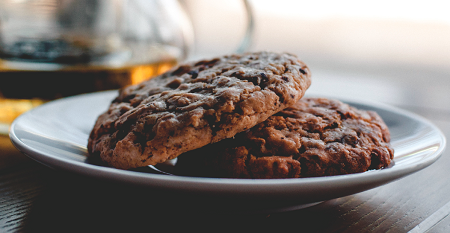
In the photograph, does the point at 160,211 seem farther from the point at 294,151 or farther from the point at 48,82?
the point at 48,82

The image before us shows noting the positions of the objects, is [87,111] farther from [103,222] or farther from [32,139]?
[103,222]

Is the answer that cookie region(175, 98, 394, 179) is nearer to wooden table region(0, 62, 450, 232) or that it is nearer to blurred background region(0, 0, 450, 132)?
wooden table region(0, 62, 450, 232)

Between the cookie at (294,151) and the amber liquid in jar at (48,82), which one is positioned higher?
the cookie at (294,151)

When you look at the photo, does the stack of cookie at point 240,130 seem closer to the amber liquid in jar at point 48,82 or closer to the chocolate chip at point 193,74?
the chocolate chip at point 193,74

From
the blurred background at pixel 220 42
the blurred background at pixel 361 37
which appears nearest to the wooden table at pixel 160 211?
the blurred background at pixel 220 42

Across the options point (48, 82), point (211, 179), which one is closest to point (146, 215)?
point (211, 179)

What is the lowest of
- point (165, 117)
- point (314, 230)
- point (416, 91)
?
point (416, 91)

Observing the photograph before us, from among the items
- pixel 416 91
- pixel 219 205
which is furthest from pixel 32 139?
pixel 416 91
